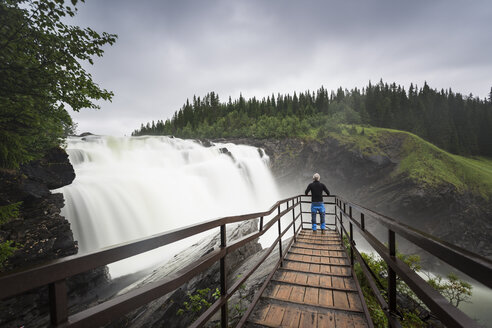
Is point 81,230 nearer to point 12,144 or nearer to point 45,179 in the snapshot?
point 45,179

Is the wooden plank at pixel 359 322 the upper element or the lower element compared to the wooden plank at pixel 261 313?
lower

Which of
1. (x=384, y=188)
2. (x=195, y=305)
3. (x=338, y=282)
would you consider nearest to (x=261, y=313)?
(x=338, y=282)

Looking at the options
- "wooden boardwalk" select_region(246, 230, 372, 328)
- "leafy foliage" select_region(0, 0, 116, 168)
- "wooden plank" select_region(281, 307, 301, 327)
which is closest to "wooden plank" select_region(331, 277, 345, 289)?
"wooden boardwalk" select_region(246, 230, 372, 328)

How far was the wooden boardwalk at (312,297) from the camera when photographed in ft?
9.03

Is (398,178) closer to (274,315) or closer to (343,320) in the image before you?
(343,320)

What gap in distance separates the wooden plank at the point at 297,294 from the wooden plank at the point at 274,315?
0.32 metres

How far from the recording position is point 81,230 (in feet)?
32.9

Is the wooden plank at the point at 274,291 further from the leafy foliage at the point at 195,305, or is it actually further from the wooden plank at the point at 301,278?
the leafy foliage at the point at 195,305

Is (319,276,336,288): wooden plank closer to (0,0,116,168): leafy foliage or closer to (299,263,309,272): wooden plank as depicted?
(299,263,309,272): wooden plank

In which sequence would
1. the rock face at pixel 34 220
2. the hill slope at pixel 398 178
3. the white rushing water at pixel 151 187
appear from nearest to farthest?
the rock face at pixel 34 220, the white rushing water at pixel 151 187, the hill slope at pixel 398 178

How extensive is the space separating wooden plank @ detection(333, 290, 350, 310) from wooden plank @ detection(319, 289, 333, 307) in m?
0.06

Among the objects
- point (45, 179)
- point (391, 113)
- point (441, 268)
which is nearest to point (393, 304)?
point (45, 179)

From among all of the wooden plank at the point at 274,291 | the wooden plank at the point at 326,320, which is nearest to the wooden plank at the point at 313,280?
the wooden plank at the point at 274,291

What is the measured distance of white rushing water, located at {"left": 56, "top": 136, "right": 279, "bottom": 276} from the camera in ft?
34.6
